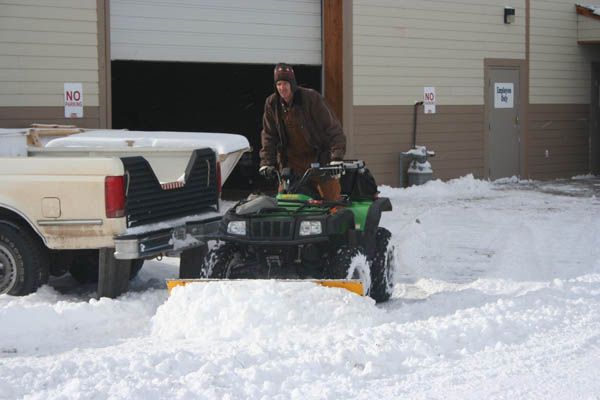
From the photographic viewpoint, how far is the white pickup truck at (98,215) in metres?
8.05

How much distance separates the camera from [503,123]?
66.0 feet

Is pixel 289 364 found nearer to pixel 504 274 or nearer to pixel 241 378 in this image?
pixel 241 378

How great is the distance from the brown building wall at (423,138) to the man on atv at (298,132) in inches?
322

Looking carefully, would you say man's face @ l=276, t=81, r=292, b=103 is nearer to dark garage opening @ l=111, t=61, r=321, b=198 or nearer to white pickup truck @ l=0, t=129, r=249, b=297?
white pickup truck @ l=0, t=129, r=249, b=297

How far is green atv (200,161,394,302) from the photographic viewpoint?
25.5ft

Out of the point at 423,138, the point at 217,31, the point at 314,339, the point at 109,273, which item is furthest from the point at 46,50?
the point at 314,339

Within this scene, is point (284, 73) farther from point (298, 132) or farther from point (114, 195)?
point (114, 195)

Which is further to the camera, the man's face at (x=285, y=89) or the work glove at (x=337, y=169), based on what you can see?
the man's face at (x=285, y=89)

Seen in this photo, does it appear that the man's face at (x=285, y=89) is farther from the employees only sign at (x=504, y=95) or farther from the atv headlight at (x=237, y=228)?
the employees only sign at (x=504, y=95)

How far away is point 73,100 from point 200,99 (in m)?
9.86

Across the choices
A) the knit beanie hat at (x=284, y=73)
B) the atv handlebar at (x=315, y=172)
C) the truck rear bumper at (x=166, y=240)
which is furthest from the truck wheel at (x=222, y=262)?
the knit beanie hat at (x=284, y=73)

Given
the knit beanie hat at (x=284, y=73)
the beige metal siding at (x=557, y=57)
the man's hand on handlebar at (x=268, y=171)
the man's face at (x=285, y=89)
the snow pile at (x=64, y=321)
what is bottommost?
the snow pile at (x=64, y=321)

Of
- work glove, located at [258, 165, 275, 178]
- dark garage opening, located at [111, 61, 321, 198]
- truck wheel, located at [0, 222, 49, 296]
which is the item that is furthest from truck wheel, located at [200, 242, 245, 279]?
dark garage opening, located at [111, 61, 321, 198]

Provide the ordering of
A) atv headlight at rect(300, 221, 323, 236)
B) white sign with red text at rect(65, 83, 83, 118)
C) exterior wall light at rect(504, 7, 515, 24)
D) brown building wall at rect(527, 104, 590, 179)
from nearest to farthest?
atv headlight at rect(300, 221, 323, 236) < white sign with red text at rect(65, 83, 83, 118) < exterior wall light at rect(504, 7, 515, 24) < brown building wall at rect(527, 104, 590, 179)
